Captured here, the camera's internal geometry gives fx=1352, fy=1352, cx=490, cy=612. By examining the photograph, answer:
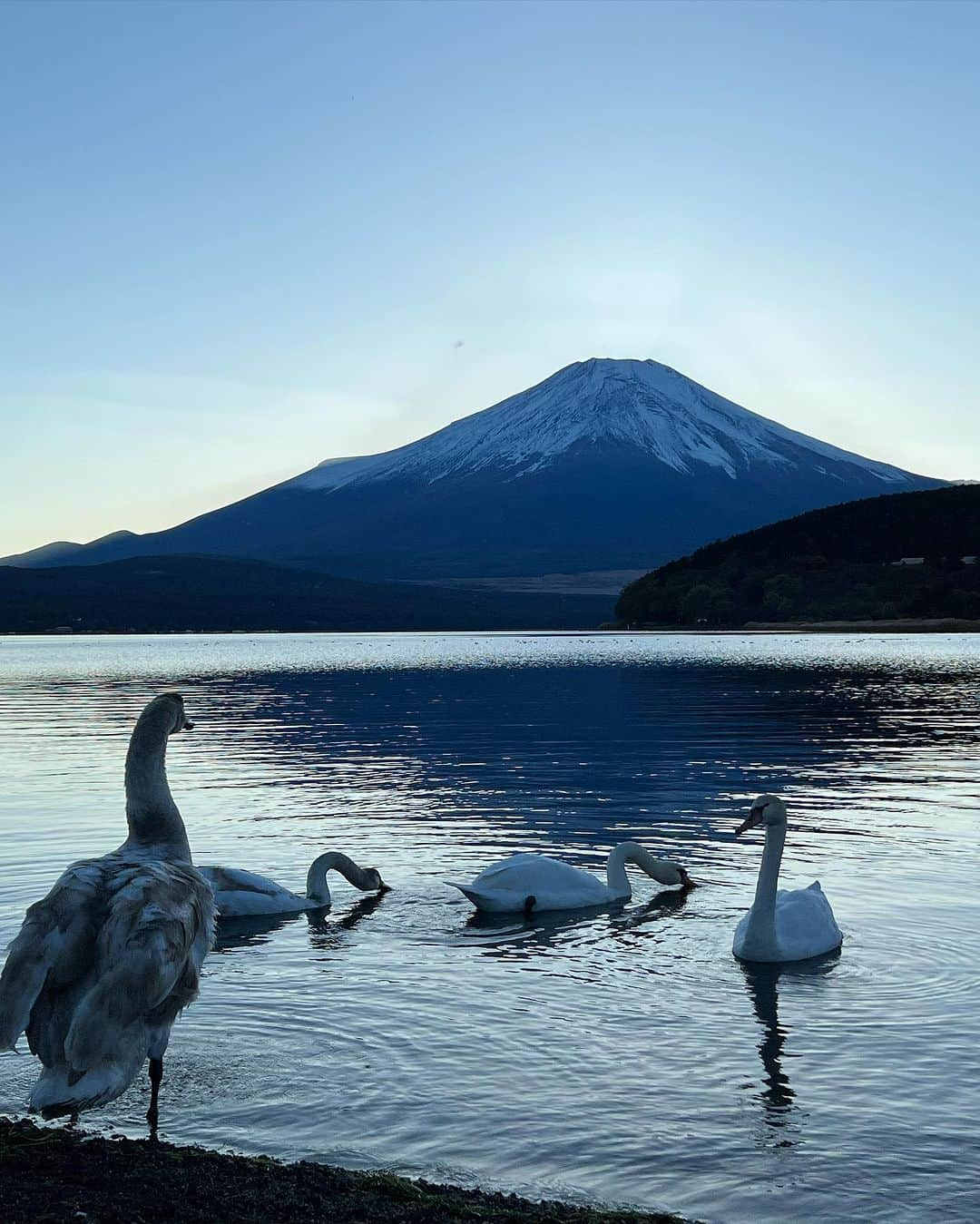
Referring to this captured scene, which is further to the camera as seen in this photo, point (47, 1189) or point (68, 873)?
point (68, 873)

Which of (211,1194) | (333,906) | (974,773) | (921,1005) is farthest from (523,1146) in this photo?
(974,773)

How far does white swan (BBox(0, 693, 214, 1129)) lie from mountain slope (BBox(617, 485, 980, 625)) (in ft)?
517

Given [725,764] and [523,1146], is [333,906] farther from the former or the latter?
[725,764]

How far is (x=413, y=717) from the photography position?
4941cm

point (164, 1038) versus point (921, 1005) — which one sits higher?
point (164, 1038)

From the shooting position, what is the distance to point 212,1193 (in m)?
7.69

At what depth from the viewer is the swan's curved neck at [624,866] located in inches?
702

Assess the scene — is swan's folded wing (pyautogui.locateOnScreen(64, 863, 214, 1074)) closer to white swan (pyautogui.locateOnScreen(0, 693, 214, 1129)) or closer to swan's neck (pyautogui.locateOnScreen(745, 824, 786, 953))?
white swan (pyautogui.locateOnScreen(0, 693, 214, 1129))

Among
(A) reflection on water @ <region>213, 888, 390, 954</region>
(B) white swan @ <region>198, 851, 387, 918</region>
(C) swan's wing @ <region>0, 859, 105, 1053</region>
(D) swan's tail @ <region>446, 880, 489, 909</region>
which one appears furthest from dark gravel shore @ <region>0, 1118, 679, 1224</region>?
(D) swan's tail @ <region>446, 880, 489, 909</region>

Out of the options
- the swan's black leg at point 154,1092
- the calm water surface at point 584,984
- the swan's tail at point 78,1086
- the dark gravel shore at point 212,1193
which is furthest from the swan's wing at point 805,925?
the swan's tail at point 78,1086

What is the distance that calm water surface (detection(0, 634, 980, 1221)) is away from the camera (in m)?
9.35

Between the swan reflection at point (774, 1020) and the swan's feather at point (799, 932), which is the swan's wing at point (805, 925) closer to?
the swan's feather at point (799, 932)

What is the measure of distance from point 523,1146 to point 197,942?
8.87 ft

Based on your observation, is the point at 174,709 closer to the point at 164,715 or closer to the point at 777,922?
the point at 164,715
